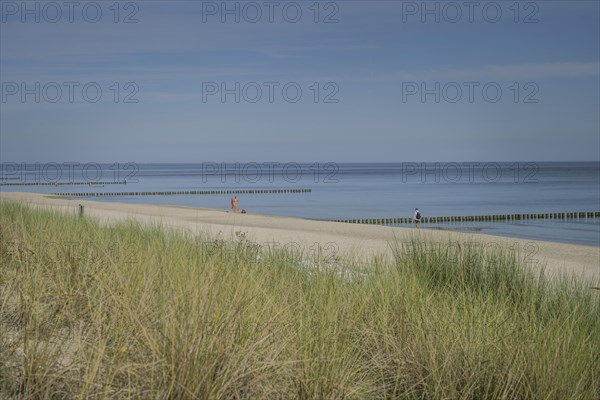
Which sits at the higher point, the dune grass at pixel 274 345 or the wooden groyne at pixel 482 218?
the dune grass at pixel 274 345

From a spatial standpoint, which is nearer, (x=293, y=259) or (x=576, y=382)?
(x=576, y=382)

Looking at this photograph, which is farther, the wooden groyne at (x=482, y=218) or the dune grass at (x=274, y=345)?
the wooden groyne at (x=482, y=218)

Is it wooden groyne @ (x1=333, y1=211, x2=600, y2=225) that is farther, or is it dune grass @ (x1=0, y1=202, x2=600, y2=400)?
wooden groyne @ (x1=333, y1=211, x2=600, y2=225)

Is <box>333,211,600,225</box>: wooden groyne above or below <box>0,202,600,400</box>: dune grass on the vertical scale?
below

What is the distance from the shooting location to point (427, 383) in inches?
157

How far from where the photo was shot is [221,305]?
153 inches

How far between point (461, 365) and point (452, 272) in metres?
2.89

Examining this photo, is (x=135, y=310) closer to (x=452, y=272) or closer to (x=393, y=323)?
(x=393, y=323)

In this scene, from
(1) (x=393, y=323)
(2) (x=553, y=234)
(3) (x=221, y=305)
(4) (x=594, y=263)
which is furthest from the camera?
(2) (x=553, y=234)

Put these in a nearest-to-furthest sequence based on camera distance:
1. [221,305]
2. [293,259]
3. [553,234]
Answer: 1. [221,305]
2. [293,259]
3. [553,234]

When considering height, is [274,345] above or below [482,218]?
above

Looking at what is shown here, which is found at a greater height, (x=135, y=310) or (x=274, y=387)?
(x=135, y=310)

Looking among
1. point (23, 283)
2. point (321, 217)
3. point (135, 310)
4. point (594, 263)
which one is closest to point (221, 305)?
point (135, 310)

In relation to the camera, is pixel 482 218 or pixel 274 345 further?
pixel 482 218
